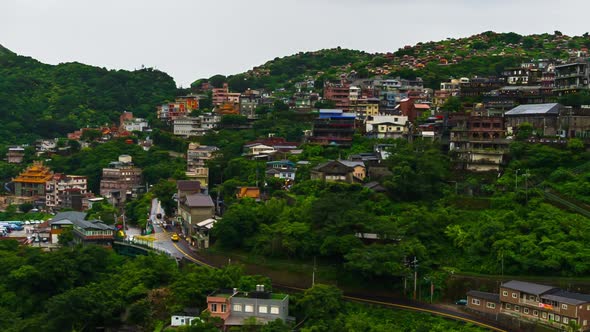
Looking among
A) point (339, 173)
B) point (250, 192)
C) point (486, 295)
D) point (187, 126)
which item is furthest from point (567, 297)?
point (187, 126)

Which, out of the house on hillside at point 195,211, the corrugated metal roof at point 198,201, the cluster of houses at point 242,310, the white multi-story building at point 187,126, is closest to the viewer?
the cluster of houses at point 242,310

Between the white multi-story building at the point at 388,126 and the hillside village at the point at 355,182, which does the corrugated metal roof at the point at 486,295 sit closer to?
the hillside village at the point at 355,182

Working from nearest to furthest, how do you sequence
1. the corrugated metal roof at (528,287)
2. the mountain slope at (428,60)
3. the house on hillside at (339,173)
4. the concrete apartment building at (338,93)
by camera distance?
the corrugated metal roof at (528,287), the house on hillside at (339,173), the concrete apartment building at (338,93), the mountain slope at (428,60)

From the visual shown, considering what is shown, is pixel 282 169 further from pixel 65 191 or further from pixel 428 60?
pixel 428 60

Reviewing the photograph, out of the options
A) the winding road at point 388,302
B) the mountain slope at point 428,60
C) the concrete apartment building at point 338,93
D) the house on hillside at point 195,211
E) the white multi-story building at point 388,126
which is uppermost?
the mountain slope at point 428,60

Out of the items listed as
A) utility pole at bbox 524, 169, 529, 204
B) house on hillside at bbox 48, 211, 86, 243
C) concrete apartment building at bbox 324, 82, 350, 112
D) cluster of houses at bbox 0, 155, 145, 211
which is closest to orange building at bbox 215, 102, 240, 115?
concrete apartment building at bbox 324, 82, 350, 112

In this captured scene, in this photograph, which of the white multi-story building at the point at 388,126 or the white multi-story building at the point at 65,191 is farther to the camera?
the white multi-story building at the point at 65,191

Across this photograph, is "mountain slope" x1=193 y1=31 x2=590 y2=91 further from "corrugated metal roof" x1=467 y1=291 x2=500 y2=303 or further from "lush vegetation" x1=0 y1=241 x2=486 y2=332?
"lush vegetation" x1=0 y1=241 x2=486 y2=332

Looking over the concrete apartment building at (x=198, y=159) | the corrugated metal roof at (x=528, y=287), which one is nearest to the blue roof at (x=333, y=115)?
the concrete apartment building at (x=198, y=159)
